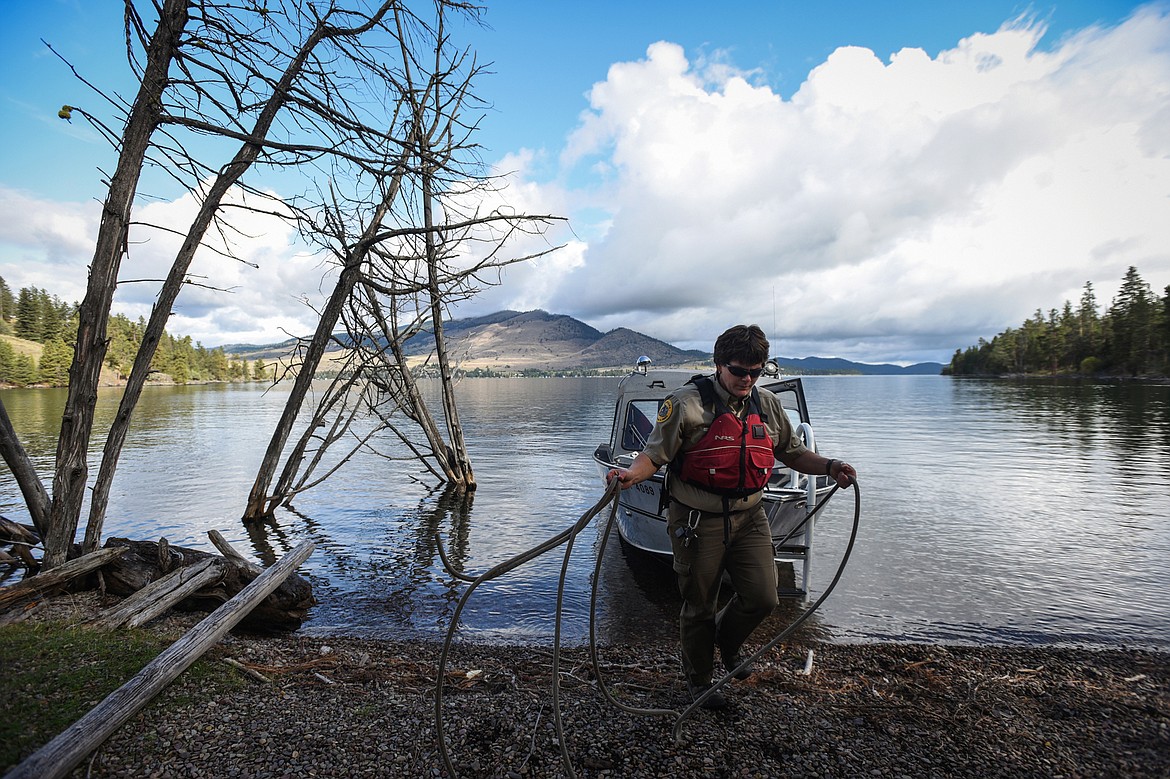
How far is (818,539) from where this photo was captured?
1281cm

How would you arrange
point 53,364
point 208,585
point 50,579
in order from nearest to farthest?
point 50,579
point 208,585
point 53,364

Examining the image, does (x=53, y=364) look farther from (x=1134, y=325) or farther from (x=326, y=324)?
(x=1134, y=325)

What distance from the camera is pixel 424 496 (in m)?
18.8

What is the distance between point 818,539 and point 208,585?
1136 centimetres

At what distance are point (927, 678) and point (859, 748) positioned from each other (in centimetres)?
204

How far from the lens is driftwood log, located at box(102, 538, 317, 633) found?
7.32 m

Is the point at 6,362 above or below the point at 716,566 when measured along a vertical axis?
above

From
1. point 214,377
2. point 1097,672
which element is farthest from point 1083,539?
point 214,377

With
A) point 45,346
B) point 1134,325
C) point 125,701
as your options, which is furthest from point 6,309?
point 1134,325

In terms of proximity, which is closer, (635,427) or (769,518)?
(769,518)

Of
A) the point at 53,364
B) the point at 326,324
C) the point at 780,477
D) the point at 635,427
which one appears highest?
the point at 53,364

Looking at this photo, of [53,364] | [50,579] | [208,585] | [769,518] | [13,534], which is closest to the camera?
[50,579]

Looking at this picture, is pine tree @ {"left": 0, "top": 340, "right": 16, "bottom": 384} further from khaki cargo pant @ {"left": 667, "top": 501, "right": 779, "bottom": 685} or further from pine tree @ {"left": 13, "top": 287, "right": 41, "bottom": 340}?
khaki cargo pant @ {"left": 667, "top": 501, "right": 779, "bottom": 685}

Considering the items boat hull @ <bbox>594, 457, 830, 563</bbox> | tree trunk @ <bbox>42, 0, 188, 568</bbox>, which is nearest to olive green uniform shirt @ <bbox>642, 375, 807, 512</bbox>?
boat hull @ <bbox>594, 457, 830, 563</bbox>
